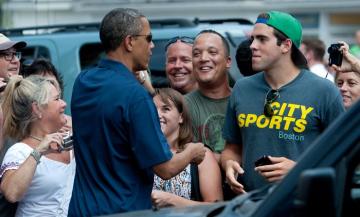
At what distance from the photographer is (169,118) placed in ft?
21.6

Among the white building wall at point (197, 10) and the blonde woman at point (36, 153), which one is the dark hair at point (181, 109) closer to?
the blonde woman at point (36, 153)

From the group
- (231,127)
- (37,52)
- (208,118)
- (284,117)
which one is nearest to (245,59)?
(208,118)

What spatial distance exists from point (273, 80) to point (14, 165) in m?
1.58

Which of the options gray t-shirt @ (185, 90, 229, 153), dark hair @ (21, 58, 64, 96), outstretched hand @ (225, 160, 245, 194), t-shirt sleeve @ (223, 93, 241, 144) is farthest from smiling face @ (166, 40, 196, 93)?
outstretched hand @ (225, 160, 245, 194)

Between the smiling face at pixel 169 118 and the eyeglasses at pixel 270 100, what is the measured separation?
772 mm

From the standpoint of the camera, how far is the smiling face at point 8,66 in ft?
25.7

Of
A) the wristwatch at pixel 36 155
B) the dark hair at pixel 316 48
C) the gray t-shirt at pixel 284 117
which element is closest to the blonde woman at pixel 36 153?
the wristwatch at pixel 36 155

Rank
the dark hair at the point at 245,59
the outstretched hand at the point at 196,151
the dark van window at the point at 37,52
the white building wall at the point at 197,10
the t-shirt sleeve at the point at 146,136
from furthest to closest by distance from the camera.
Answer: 1. the white building wall at the point at 197,10
2. the dark van window at the point at 37,52
3. the dark hair at the point at 245,59
4. the outstretched hand at the point at 196,151
5. the t-shirt sleeve at the point at 146,136

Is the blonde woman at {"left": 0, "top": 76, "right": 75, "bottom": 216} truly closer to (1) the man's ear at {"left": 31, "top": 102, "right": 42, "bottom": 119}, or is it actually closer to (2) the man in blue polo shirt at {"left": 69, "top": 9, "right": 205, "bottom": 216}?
(1) the man's ear at {"left": 31, "top": 102, "right": 42, "bottom": 119}

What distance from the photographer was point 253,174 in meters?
6.07

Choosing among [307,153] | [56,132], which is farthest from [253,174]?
[307,153]

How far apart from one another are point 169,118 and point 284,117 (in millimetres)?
925

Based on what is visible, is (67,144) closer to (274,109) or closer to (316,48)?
(274,109)

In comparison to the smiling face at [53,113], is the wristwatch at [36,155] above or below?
below
